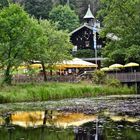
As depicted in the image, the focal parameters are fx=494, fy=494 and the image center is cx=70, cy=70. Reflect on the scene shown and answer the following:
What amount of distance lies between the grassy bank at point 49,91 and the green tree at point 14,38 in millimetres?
2798

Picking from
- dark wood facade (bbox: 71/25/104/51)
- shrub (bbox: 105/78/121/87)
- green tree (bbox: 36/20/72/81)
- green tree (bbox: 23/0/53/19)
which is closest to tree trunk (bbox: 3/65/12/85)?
green tree (bbox: 36/20/72/81)

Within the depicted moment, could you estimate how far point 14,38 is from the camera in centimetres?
4872

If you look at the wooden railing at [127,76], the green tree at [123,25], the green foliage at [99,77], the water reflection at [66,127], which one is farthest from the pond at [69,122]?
the green tree at [123,25]

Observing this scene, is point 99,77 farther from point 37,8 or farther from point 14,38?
point 37,8

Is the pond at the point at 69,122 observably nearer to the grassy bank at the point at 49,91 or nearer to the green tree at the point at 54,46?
the grassy bank at the point at 49,91

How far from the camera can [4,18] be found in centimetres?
4844

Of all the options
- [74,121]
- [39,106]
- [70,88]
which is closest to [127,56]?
[70,88]

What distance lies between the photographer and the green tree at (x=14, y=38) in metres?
48.0

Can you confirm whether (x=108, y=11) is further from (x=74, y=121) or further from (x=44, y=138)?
(x=44, y=138)

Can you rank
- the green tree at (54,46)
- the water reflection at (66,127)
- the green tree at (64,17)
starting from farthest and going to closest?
1. the green tree at (64,17)
2. the green tree at (54,46)
3. the water reflection at (66,127)

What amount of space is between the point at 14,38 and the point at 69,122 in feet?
74.5

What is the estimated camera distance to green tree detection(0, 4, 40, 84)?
4803cm

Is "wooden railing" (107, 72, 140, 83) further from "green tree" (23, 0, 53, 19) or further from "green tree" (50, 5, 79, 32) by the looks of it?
"green tree" (23, 0, 53, 19)

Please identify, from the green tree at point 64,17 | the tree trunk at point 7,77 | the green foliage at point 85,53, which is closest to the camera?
the tree trunk at point 7,77
